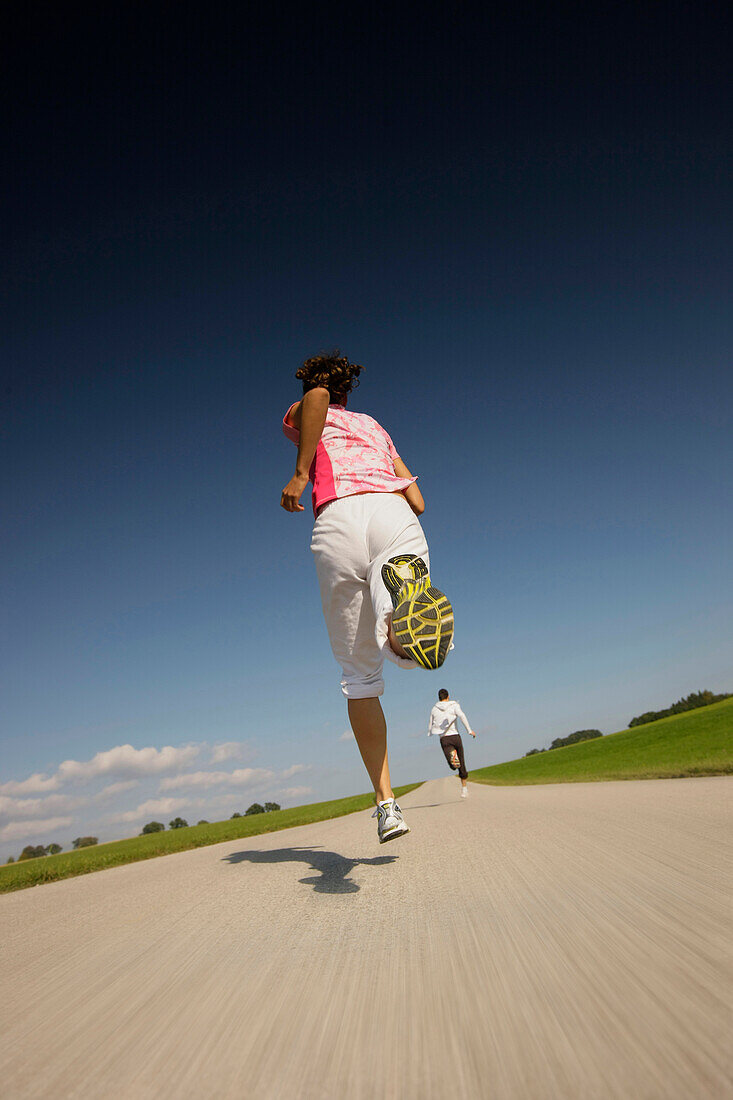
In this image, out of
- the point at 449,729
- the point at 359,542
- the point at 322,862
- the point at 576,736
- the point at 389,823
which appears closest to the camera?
the point at 389,823

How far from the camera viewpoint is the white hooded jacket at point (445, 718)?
13.0 meters

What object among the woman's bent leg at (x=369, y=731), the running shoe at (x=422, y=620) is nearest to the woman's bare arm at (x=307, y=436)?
the running shoe at (x=422, y=620)

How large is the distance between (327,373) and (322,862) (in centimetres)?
283

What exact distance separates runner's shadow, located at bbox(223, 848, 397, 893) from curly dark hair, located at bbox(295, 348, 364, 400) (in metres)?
2.58

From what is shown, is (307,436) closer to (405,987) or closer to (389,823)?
(389,823)

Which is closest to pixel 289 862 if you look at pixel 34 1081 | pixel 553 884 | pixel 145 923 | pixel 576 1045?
pixel 145 923

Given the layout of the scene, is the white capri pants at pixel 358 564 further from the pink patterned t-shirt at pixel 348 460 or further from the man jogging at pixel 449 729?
A: the man jogging at pixel 449 729

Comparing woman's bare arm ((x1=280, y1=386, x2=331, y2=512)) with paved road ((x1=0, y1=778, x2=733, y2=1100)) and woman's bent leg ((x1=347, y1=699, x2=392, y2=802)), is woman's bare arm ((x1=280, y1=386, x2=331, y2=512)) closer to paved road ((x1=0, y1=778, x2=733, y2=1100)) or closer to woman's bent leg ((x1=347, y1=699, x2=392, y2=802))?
woman's bent leg ((x1=347, y1=699, x2=392, y2=802))

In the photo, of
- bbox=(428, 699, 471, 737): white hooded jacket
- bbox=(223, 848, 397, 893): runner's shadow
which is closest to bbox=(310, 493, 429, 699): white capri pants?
bbox=(223, 848, 397, 893): runner's shadow

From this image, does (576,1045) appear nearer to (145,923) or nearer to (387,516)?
(145,923)

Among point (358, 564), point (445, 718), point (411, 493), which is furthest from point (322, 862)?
point (445, 718)

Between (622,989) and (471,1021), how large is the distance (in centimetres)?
28

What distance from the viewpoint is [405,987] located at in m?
1.17

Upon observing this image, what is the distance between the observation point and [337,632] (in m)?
3.07
